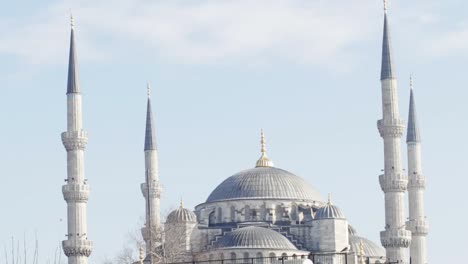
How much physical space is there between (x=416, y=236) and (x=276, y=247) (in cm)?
787

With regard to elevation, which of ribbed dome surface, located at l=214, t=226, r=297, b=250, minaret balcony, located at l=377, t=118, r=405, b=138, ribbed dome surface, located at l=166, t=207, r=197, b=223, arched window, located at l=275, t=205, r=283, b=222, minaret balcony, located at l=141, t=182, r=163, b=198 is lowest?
ribbed dome surface, located at l=214, t=226, r=297, b=250

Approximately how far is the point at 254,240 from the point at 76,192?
31.2 ft

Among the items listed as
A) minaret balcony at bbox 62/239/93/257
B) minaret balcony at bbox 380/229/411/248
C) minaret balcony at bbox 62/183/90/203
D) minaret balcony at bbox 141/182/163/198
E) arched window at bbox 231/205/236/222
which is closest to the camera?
minaret balcony at bbox 62/239/93/257

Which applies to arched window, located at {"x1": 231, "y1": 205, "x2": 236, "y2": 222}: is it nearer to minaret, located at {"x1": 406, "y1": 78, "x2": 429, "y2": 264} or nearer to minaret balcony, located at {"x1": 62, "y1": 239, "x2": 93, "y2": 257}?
minaret, located at {"x1": 406, "y1": 78, "x2": 429, "y2": 264}

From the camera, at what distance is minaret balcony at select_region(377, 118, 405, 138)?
7957cm

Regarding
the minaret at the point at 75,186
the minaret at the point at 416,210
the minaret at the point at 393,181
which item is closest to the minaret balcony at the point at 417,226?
the minaret at the point at 416,210

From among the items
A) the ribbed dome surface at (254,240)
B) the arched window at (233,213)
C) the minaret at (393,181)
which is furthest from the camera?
the arched window at (233,213)

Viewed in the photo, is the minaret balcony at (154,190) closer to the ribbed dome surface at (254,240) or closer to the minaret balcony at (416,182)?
the ribbed dome surface at (254,240)

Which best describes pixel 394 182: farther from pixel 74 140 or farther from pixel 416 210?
pixel 74 140

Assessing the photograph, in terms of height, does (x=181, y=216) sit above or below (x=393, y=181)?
below

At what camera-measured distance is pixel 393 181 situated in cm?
7875

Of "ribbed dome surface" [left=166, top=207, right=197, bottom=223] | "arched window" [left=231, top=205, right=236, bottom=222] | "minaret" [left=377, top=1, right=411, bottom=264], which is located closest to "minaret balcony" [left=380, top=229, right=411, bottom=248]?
"minaret" [left=377, top=1, right=411, bottom=264]

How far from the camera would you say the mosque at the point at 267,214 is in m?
77.0

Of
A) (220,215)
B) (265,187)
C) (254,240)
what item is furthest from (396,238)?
(220,215)
